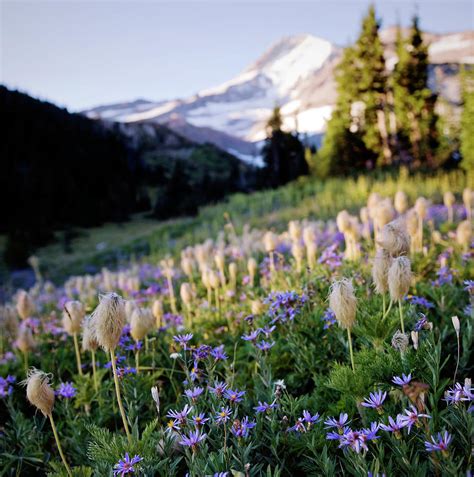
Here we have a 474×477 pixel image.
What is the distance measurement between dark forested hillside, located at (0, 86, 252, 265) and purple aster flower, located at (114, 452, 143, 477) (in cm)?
1644

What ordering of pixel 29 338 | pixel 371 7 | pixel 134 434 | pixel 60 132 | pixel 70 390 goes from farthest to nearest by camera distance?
pixel 60 132, pixel 371 7, pixel 29 338, pixel 70 390, pixel 134 434

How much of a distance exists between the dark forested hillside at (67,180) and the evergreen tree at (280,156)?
14.1 feet

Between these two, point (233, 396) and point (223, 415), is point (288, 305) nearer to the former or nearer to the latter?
point (233, 396)

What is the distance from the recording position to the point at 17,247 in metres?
16.0

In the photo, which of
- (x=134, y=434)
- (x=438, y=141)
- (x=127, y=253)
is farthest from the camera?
(x=438, y=141)

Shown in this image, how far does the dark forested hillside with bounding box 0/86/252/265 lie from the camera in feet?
86.0

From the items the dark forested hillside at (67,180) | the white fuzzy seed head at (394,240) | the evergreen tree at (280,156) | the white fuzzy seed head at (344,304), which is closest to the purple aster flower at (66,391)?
the white fuzzy seed head at (344,304)

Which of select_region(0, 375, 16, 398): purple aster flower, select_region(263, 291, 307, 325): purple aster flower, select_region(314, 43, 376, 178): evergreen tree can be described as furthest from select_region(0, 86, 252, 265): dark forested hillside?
select_region(263, 291, 307, 325): purple aster flower

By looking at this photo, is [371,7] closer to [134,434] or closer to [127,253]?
[127,253]

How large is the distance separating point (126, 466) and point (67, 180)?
33.7 m

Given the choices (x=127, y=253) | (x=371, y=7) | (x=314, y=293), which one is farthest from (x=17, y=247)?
(x=371, y=7)

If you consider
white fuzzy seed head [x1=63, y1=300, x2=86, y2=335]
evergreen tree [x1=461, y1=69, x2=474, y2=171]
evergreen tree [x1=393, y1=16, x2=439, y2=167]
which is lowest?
white fuzzy seed head [x1=63, y1=300, x2=86, y2=335]

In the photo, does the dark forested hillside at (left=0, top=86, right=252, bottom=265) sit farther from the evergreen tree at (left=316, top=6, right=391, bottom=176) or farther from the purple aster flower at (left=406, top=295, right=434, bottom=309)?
the purple aster flower at (left=406, top=295, right=434, bottom=309)

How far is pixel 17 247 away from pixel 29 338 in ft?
49.0
